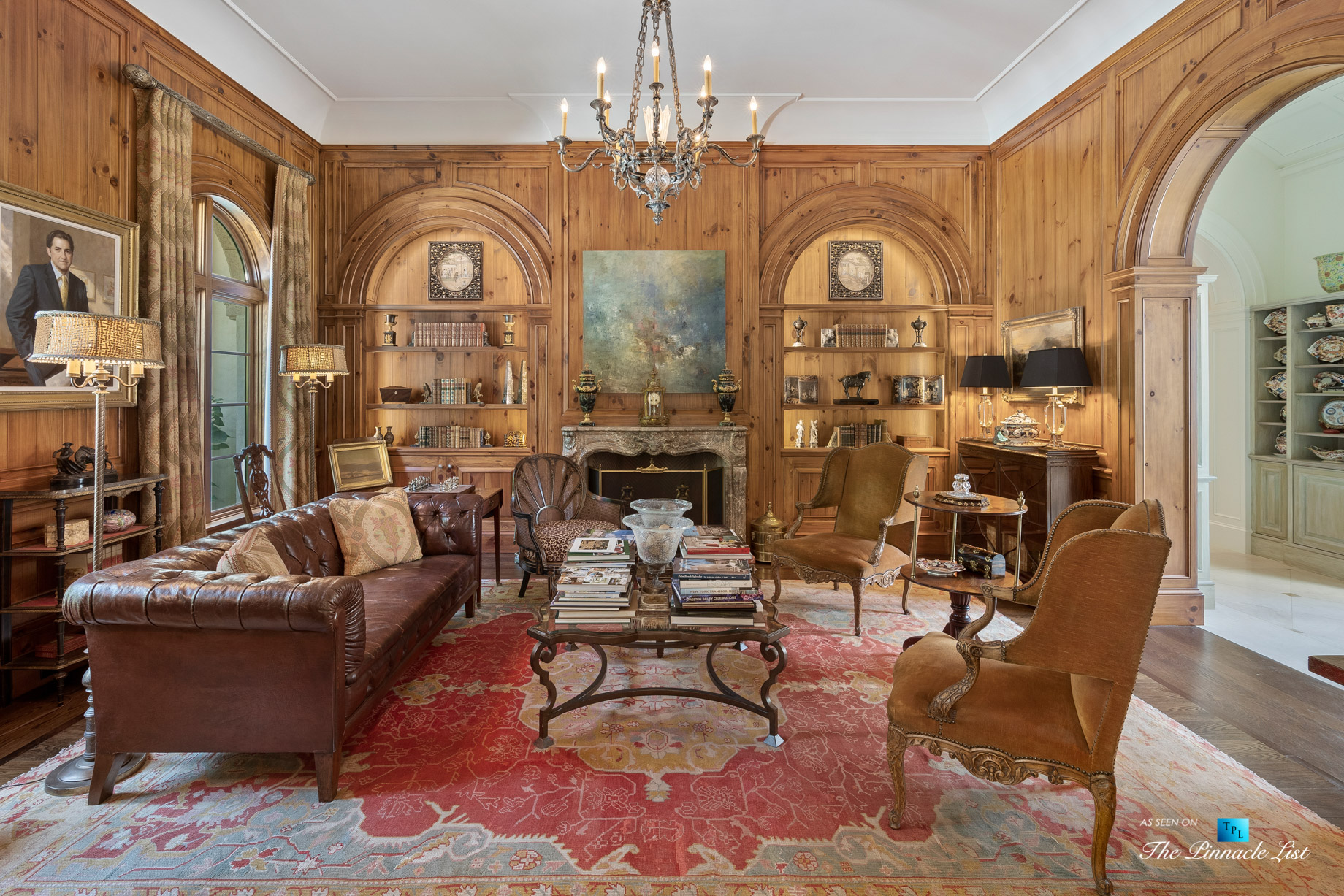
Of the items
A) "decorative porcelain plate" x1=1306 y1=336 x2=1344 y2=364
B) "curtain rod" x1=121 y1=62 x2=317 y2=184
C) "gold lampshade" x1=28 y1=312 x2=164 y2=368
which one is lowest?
"gold lampshade" x1=28 y1=312 x2=164 y2=368

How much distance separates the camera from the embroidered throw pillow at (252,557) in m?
2.49

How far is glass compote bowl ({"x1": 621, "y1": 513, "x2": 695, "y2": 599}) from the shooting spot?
3082 mm

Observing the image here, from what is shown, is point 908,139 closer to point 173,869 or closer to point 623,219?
point 623,219

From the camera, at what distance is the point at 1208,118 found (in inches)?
151

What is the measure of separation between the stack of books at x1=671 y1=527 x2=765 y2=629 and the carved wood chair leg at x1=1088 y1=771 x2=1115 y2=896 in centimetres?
124

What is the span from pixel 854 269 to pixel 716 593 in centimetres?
481

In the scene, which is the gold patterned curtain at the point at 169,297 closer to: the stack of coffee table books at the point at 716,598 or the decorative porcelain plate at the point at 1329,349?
the stack of coffee table books at the point at 716,598

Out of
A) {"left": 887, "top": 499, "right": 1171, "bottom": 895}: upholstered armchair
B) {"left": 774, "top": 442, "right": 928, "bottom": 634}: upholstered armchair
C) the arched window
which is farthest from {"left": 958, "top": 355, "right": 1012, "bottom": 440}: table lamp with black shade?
the arched window

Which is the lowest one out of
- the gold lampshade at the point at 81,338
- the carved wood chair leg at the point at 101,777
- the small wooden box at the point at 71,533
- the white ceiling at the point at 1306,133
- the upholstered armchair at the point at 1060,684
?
the carved wood chair leg at the point at 101,777

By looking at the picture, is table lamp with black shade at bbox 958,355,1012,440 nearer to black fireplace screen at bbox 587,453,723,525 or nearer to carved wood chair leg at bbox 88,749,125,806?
black fireplace screen at bbox 587,453,723,525

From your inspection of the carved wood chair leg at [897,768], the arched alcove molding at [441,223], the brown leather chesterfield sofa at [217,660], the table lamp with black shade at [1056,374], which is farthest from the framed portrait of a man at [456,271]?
the carved wood chair leg at [897,768]

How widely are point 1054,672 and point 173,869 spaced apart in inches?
120

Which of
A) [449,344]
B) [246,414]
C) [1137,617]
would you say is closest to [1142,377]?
[1137,617]

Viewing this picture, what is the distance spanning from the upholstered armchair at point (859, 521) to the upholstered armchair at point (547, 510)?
1.54m
